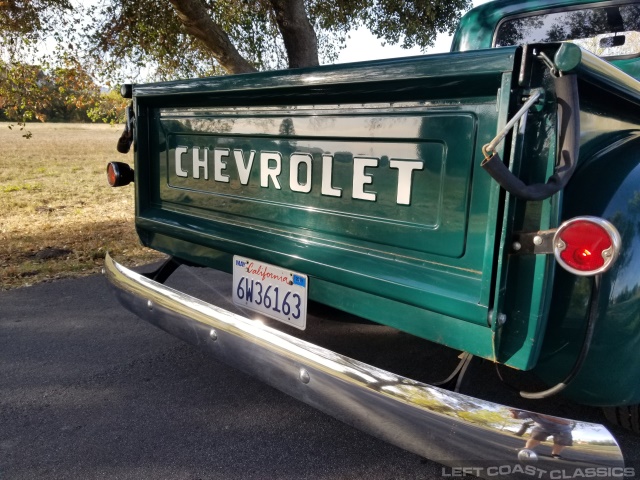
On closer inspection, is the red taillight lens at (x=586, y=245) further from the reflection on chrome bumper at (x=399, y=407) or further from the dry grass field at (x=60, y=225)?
the dry grass field at (x=60, y=225)

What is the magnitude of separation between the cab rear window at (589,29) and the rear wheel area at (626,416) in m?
1.98

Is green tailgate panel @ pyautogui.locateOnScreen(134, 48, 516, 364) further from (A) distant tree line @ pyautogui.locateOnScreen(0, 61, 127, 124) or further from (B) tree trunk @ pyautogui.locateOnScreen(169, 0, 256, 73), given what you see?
(A) distant tree line @ pyautogui.locateOnScreen(0, 61, 127, 124)

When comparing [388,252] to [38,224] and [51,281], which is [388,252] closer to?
[51,281]

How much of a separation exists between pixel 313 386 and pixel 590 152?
48.6 inches

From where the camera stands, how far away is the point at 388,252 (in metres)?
2.12

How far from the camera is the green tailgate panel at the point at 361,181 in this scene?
180 centimetres

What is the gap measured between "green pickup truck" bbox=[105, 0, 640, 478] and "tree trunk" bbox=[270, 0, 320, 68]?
5.18 m

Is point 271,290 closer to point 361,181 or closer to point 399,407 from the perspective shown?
point 361,181

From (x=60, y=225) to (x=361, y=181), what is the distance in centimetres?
633

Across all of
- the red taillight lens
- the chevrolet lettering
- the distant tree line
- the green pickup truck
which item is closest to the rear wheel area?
the green pickup truck

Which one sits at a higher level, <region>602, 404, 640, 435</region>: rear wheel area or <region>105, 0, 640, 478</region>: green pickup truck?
<region>105, 0, 640, 478</region>: green pickup truck

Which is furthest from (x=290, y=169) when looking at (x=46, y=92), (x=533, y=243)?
(x=46, y=92)

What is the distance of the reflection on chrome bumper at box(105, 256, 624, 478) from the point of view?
1.55m

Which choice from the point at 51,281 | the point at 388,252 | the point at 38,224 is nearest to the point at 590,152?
the point at 388,252
